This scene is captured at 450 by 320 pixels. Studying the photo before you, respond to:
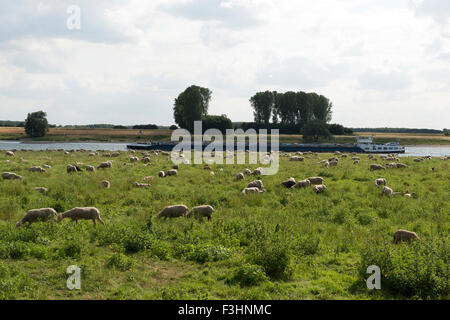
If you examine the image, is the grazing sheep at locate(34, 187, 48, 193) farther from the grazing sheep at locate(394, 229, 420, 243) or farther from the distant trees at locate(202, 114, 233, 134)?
the distant trees at locate(202, 114, 233, 134)

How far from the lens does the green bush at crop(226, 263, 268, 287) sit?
8.63 m

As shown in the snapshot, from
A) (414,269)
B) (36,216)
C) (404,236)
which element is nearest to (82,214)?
(36,216)

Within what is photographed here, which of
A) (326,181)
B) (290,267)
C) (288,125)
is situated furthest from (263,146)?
(290,267)

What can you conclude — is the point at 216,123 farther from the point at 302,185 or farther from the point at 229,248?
the point at 229,248

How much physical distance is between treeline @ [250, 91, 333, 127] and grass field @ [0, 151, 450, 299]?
121 metres

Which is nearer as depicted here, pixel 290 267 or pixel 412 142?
pixel 290 267

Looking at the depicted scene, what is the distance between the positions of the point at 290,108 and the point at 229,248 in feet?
433

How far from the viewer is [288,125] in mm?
137000

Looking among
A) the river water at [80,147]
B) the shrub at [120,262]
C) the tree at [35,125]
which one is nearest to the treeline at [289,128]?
the river water at [80,147]

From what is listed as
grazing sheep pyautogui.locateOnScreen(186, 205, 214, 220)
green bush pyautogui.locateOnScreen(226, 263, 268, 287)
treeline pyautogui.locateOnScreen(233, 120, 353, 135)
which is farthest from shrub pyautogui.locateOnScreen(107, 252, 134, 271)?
treeline pyautogui.locateOnScreen(233, 120, 353, 135)

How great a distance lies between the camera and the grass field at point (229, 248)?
816cm

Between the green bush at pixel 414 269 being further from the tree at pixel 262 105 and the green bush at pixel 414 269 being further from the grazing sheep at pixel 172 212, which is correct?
the tree at pixel 262 105
